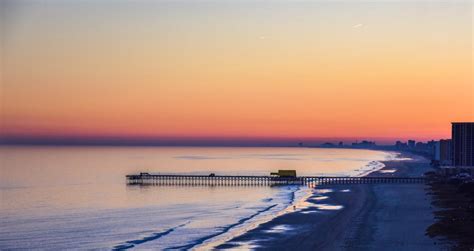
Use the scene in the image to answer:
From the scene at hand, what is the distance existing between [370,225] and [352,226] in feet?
4.41

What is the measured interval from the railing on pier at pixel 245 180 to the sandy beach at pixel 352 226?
21.4 m

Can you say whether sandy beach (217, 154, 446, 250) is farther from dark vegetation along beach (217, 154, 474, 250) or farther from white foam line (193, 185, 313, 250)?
white foam line (193, 185, 313, 250)

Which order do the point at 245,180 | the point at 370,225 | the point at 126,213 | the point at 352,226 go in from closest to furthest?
the point at 352,226, the point at 370,225, the point at 126,213, the point at 245,180

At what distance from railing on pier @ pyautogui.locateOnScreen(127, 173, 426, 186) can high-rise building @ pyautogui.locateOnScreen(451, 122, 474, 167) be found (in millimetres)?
18958

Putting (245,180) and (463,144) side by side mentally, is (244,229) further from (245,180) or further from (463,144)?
(463,144)

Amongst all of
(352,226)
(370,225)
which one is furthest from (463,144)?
(352,226)

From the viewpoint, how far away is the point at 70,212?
187ft

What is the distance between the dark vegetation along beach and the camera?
1415 inches

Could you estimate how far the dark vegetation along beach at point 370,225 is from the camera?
118ft

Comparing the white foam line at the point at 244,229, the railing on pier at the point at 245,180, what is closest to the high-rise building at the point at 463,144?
the railing on pier at the point at 245,180

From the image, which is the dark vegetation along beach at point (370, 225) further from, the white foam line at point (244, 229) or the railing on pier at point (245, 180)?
the railing on pier at point (245, 180)

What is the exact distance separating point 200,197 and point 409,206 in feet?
81.5

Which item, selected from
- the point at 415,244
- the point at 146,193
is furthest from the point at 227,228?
the point at 146,193

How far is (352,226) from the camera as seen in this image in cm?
4388
